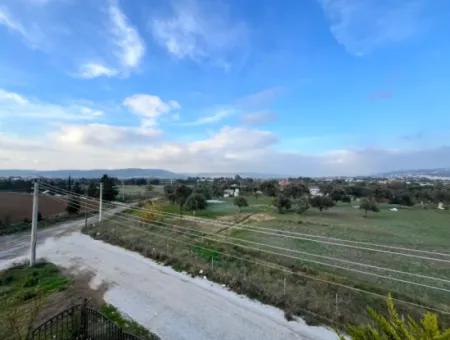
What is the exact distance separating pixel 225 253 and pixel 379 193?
177 ft

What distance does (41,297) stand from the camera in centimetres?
850

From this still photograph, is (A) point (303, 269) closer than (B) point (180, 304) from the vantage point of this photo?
No

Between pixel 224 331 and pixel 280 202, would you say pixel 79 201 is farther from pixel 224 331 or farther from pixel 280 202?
pixel 224 331

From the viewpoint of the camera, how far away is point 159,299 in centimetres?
890

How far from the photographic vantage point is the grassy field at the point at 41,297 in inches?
285

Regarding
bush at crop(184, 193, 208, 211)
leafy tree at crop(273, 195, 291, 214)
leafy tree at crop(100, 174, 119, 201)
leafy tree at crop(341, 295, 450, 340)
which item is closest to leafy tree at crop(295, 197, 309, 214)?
leafy tree at crop(273, 195, 291, 214)

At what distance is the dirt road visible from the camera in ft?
22.9

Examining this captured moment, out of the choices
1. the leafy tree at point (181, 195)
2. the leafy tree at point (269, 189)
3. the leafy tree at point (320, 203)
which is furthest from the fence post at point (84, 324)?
the leafy tree at point (269, 189)

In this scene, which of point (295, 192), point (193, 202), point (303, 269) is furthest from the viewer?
point (295, 192)

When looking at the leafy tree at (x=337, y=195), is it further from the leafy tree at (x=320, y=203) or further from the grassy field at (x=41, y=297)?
the grassy field at (x=41, y=297)

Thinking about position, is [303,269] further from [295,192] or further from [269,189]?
[269,189]

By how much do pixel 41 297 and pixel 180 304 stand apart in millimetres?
4379

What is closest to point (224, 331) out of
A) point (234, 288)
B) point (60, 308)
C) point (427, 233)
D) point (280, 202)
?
point (234, 288)

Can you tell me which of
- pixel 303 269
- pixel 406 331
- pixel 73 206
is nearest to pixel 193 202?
pixel 73 206
